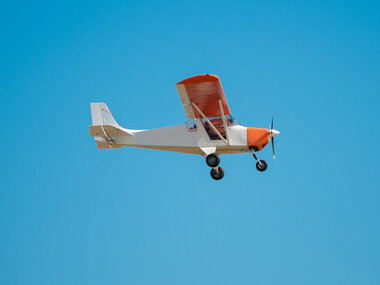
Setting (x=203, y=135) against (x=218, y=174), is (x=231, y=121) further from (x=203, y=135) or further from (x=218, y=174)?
(x=218, y=174)

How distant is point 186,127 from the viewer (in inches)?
803

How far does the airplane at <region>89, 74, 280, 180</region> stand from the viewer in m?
19.7

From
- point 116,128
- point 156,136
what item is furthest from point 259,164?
point 116,128

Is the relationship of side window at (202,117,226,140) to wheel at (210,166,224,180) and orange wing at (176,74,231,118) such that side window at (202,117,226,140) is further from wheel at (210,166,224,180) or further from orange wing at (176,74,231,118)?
wheel at (210,166,224,180)

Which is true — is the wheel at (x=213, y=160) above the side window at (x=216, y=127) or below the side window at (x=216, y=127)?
below

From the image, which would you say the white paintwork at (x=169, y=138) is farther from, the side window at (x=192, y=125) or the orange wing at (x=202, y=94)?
the orange wing at (x=202, y=94)

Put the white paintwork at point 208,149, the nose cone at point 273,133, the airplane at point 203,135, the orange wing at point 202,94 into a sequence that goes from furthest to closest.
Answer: the nose cone at point 273,133, the white paintwork at point 208,149, the airplane at point 203,135, the orange wing at point 202,94

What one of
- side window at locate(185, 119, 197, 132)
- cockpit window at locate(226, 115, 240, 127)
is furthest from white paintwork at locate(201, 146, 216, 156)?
cockpit window at locate(226, 115, 240, 127)

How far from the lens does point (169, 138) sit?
67.2 feet

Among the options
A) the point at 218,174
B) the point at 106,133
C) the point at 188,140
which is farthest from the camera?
the point at 218,174

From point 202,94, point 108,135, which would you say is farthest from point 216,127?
point 108,135

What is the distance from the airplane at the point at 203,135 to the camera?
64.7 ft

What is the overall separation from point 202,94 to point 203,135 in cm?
182

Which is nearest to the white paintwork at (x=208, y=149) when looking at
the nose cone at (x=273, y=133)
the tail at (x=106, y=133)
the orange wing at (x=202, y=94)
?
the orange wing at (x=202, y=94)
